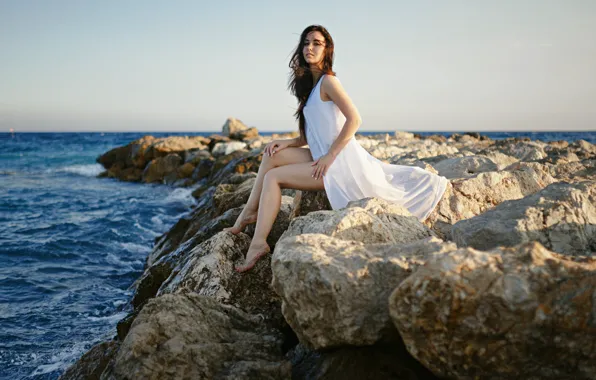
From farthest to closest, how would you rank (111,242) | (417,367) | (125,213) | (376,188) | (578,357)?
1. (125,213)
2. (111,242)
3. (376,188)
4. (417,367)
5. (578,357)

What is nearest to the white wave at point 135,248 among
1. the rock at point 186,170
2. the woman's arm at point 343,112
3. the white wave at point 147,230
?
the white wave at point 147,230

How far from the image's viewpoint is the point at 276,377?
2.32 metres

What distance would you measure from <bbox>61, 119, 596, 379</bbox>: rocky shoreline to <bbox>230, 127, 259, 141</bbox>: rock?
2121cm

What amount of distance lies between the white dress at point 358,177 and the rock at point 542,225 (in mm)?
924

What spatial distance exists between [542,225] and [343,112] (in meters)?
1.94

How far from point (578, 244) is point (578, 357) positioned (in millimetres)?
1205

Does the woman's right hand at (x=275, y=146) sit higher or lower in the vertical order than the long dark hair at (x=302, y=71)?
lower

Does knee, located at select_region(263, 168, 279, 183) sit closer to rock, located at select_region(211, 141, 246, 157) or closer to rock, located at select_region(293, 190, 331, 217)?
rock, located at select_region(293, 190, 331, 217)

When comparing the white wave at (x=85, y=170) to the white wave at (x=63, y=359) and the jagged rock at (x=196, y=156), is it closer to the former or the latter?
the jagged rock at (x=196, y=156)

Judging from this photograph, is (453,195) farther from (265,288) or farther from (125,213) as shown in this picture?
(125,213)

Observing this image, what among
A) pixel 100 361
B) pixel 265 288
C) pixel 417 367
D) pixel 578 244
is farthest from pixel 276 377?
pixel 578 244

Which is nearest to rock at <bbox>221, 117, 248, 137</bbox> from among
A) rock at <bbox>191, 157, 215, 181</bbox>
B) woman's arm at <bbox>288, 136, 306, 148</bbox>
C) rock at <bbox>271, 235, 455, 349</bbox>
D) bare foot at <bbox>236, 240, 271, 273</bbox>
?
rock at <bbox>191, 157, 215, 181</bbox>

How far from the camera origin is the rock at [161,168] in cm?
2027

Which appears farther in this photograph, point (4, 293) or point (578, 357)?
point (4, 293)
